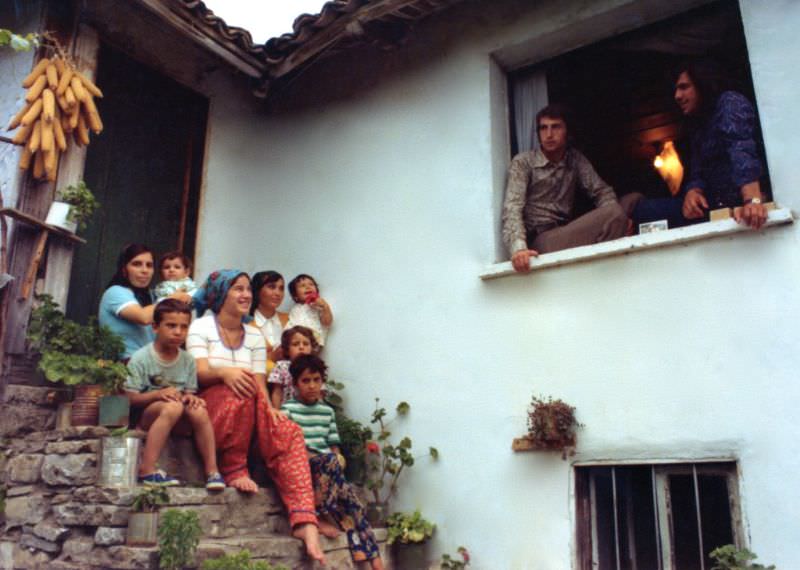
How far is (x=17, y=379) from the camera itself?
190 inches

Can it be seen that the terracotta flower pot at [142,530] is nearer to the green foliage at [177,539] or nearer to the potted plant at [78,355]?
the green foliage at [177,539]

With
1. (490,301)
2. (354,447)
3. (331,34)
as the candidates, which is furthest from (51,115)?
(490,301)

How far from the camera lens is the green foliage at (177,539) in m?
3.62

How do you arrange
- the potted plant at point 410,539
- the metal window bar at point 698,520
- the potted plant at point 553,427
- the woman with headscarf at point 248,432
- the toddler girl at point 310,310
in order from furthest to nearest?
the toddler girl at point 310,310 → the potted plant at point 410,539 → the potted plant at point 553,427 → the woman with headscarf at point 248,432 → the metal window bar at point 698,520

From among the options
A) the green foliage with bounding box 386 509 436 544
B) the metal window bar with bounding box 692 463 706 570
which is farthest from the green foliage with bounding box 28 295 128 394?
the metal window bar with bounding box 692 463 706 570

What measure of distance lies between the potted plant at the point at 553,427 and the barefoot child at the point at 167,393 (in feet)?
6.31

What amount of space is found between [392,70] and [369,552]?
386cm

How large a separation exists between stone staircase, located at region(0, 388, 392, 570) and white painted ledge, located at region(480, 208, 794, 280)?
218 centimetres

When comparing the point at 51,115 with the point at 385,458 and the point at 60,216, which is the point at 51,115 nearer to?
the point at 60,216

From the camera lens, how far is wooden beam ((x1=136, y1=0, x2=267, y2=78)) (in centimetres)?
570

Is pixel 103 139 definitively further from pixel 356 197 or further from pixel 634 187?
pixel 634 187

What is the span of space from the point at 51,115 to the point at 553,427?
12.4 feet

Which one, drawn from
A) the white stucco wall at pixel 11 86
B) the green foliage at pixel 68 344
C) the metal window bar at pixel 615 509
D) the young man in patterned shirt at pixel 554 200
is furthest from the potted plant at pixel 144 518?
the young man in patterned shirt at pixel 554 200

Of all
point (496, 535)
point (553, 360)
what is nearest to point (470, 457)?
point (496, 535)
